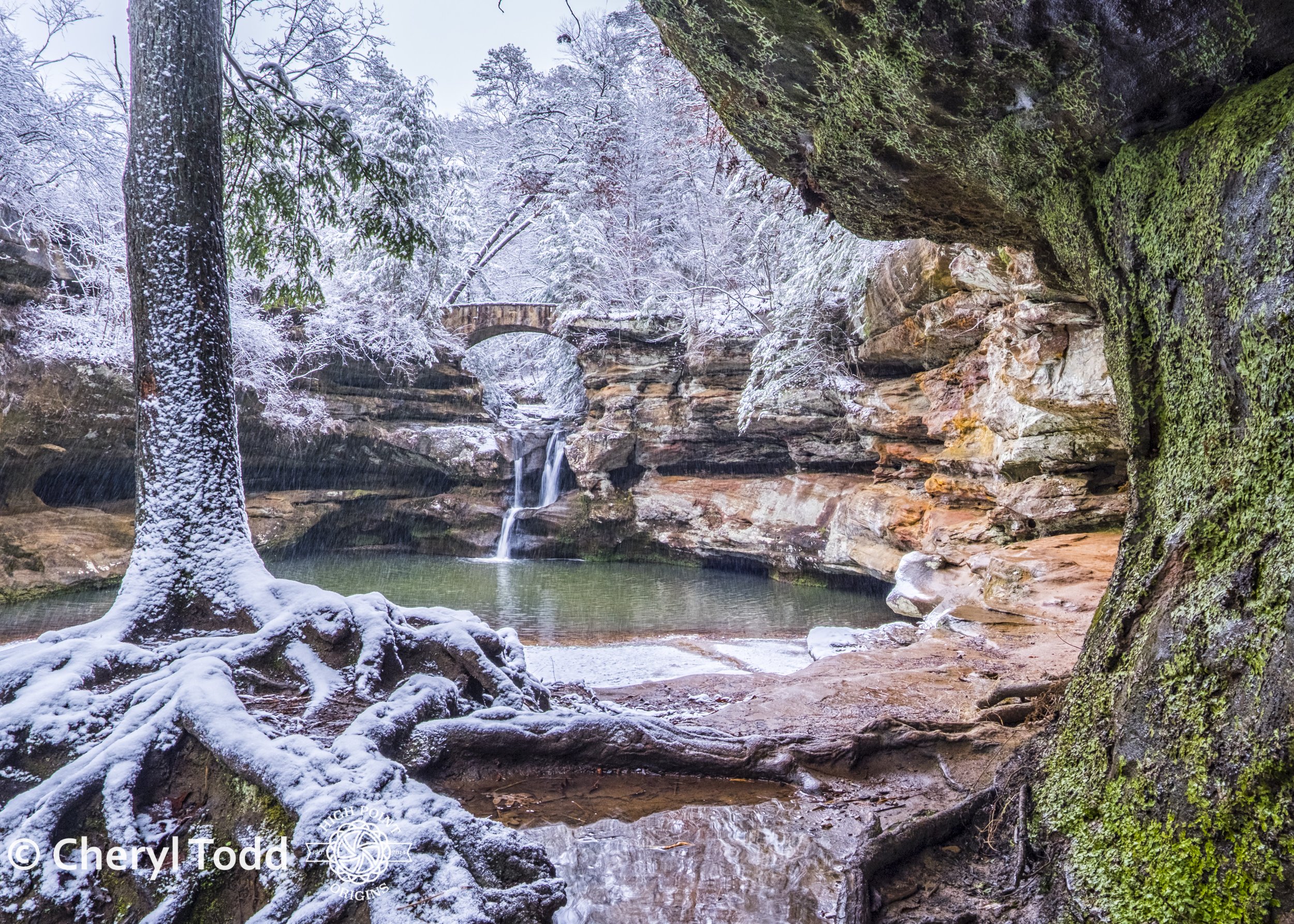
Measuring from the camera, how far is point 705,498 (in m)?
17.0

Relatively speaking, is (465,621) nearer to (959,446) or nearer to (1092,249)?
(1092,249)

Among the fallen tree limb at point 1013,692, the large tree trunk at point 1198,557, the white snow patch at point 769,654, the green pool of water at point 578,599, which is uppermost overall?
the large tree trunk at point 1198,557

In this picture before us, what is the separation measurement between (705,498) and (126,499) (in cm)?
1291

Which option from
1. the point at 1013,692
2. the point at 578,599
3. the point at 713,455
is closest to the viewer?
the point at 1013,692

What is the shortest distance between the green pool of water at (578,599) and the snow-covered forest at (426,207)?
4025 mm

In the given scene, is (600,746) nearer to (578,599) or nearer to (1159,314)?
(1159,314)

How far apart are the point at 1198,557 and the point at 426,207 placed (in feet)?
53.1

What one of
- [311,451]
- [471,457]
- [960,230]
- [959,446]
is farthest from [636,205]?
→ [960,230]

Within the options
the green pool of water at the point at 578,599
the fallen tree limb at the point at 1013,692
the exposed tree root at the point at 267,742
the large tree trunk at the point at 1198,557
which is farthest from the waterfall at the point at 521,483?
the large tree trunk at the point at 1198,557

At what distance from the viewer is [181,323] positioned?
4.09 m

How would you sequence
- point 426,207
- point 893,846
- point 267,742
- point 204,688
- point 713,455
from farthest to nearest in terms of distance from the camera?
point 713,455 < point 426,207 < point 204,688 < point 267,742 < point 893,846

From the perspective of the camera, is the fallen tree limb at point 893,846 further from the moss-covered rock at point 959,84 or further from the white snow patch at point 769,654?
the white snow patch at point 769,654

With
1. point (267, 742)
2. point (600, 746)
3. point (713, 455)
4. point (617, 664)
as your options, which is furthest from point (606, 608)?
point (267, 742)

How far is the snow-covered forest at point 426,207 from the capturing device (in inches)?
263
